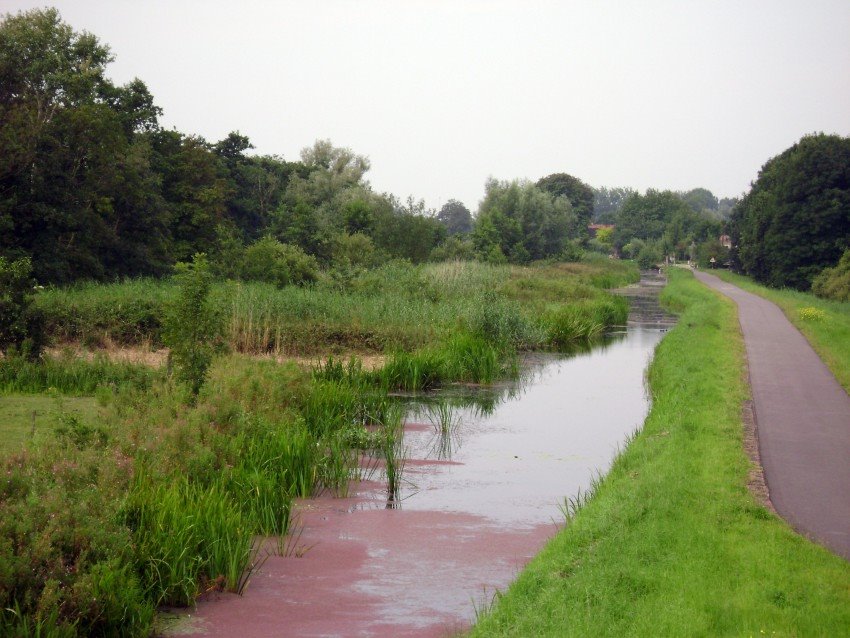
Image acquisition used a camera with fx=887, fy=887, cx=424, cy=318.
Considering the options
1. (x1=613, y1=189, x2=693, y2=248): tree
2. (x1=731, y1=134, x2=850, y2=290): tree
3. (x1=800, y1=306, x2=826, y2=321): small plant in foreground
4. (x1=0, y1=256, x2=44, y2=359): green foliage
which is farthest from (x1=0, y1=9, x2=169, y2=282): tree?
(x1=613, y1=189, x2=693, y2=248): tree

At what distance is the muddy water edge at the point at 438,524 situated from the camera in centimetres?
711

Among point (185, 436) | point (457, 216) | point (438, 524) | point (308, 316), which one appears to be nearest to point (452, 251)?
point (308, 316)

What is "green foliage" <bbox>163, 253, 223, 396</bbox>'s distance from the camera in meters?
11.9

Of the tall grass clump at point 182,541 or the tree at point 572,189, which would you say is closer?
the tall grass clump at point 182,541

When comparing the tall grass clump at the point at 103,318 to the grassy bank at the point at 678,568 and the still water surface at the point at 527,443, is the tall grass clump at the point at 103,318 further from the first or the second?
the grassy bank at the point at 678,568

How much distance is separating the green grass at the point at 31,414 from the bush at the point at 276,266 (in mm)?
17469

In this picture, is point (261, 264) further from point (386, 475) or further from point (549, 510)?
point (549, 510)

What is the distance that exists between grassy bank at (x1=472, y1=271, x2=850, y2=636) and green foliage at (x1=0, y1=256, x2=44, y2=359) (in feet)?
38.1

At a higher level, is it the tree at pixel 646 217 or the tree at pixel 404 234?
the tree at pixel 646 217

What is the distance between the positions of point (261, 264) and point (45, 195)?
7.55m

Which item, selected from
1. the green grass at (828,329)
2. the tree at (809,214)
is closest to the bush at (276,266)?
the green grass at (828,329)

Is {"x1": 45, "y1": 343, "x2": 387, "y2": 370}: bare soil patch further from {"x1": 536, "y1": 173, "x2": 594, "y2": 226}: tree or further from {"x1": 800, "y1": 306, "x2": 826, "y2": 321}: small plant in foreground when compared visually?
{"x1": 536, "y1": 173, "x2": 594, "y2": 226}: tree

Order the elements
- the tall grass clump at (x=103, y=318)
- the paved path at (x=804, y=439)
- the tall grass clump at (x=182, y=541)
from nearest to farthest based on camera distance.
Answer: the tall grass clump at (x=182, y=541) < the paved path at (x=804, y=439) < the tall grass clump at (x=103, y=318)

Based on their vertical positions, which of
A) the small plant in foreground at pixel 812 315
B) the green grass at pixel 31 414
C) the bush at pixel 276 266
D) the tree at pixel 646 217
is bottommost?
the green grass at pixel 31 414
